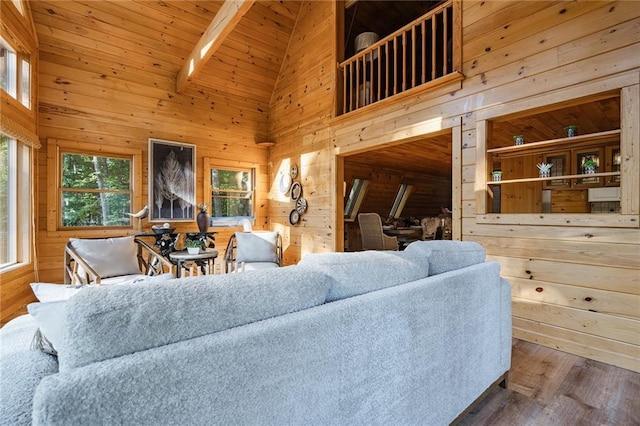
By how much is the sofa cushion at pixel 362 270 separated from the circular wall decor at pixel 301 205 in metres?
3.58

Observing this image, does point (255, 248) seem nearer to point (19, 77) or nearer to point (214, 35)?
point (214, 35)

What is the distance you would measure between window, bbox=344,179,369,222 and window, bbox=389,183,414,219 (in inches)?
44.6

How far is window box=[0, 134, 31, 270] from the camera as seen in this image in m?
3.13

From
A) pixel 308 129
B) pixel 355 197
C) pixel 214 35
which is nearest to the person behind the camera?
pixel 214 35

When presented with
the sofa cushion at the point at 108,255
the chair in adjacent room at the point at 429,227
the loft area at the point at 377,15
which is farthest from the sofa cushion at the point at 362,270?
the chair in adjacent room at the point at 429,227

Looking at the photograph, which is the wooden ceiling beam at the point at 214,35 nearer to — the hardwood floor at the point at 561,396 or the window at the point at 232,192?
the window at the point at 232,192

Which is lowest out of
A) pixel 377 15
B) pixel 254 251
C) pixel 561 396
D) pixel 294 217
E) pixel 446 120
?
pixel 561 396

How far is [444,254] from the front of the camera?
1564 millimetres

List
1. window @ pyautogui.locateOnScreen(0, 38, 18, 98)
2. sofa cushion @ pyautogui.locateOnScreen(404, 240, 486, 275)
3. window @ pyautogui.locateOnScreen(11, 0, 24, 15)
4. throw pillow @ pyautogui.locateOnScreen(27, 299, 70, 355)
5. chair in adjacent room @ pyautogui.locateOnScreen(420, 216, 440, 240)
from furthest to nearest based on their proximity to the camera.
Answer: chair in adjacent room @ pyautogui.locateOnScreen(420, 216, 440, 240)
window @ pyautogui.locateOnScreen(11, 0, 24, 15)
window @ pyautogui.locateOnScreen(0, 38, 18, 98)
sofa cushion @ pyautogui.locateOnScreen(404, 240, 486, 275)
throw pillow @ pyautogui.locateOnScreen(27, 299, 70, 355)

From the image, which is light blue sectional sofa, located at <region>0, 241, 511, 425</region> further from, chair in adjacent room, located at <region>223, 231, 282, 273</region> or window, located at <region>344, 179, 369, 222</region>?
window, located at <region>344, 179, 369, 222</region>

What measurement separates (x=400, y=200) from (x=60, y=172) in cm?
620

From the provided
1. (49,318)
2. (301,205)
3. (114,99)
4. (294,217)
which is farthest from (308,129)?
(49,318)

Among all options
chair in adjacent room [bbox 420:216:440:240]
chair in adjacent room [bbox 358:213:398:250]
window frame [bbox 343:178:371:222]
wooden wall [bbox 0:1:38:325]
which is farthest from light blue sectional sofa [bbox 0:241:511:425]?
chair in adjacent room [bbox 420:216:440:240]

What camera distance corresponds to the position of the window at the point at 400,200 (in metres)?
7.08
